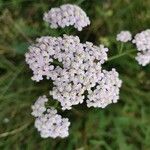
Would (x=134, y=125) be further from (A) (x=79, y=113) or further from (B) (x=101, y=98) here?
(B) (x=101, y=98)

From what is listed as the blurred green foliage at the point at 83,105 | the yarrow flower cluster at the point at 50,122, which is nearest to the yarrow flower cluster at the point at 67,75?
the yarrow flower cluster at the point at 50,122

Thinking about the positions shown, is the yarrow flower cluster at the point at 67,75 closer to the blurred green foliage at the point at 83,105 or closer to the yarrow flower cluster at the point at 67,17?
the yarrow flower cluster at the point at 67,17

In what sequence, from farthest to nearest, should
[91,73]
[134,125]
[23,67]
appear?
[134,125]
[23,67]
[91,73]

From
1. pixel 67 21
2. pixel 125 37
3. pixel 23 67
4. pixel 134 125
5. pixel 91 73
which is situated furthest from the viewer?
pixel 134 125

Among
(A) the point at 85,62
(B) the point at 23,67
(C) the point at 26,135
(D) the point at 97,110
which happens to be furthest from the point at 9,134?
(A) the point at 85,62

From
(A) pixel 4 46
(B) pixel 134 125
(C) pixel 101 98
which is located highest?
(A) pixel 4 46

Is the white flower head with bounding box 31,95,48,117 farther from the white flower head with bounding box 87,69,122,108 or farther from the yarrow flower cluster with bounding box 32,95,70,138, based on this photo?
the white flower head with bounding box 87,69,122,108
